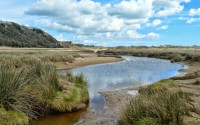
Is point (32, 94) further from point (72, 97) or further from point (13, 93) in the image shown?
point (72, 97)

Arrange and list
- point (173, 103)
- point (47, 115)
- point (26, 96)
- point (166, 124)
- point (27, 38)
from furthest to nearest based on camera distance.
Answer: point (27, 38), point (47, 115), point (26, 96), point (173, 103), point (166, 124)

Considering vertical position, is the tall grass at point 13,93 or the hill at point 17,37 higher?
the hill at point 17,37

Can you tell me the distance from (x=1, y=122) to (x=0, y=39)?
189 ft

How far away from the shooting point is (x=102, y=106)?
11.1 meters

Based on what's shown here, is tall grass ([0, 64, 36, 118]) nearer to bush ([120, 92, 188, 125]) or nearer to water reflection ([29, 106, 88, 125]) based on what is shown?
water reflection ([29, 106, 88, 125])

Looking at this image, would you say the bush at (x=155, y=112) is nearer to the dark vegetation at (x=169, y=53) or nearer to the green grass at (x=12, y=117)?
the green grass at (x=12, y=117)

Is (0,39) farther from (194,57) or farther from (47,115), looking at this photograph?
(47,115)

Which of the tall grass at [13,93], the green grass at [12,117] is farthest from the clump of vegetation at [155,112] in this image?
the tall grass at [13,93]

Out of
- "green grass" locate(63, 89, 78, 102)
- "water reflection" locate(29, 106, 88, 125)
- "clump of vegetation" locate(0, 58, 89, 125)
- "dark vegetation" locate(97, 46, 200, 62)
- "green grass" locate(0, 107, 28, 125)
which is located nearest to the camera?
"green grass" locate(0, 107, 28, 125)

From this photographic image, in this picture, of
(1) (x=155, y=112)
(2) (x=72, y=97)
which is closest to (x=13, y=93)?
(2) (x=72, y=97)

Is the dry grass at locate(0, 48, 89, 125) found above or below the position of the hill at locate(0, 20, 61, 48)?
below

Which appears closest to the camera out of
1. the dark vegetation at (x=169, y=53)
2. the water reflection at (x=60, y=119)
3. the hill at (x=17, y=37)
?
the water reflection at (x=60, y=119)

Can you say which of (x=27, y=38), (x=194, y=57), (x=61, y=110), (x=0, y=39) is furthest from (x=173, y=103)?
(x=27, y=38)

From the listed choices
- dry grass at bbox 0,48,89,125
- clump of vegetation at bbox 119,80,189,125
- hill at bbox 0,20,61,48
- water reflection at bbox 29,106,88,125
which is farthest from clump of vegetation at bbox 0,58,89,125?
hill at bbox 0,20,61,48
